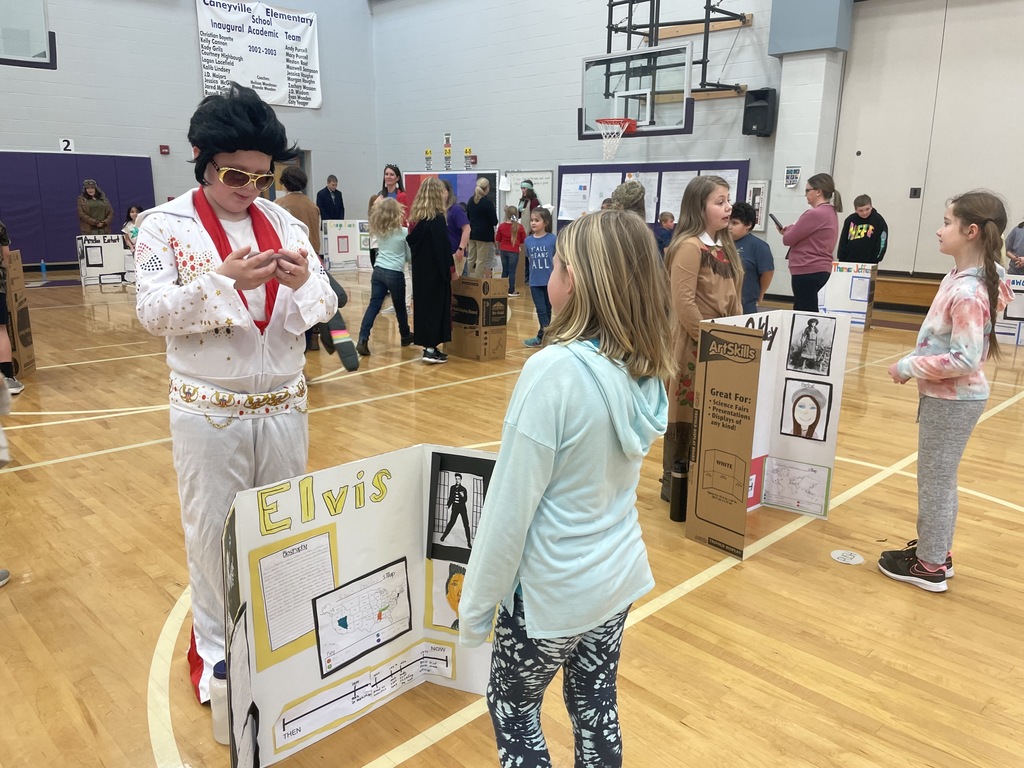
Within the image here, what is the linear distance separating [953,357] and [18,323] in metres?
6.34

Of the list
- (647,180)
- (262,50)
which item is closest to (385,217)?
(647,180)

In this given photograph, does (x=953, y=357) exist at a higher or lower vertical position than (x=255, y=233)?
lower

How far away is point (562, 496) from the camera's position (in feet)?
4.39

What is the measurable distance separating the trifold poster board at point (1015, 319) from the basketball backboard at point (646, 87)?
15.4 ft

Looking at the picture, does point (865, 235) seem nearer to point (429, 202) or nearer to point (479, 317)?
point (479, 317)

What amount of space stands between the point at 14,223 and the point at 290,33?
6453 millimetres

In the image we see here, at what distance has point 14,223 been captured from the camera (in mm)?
12719

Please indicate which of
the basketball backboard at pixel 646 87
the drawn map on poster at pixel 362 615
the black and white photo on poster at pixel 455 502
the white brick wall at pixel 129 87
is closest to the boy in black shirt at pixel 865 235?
the basketball backboard at pixel 646 87

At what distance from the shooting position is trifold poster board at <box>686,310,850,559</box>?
304 centimetres

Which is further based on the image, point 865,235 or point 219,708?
point 865,235

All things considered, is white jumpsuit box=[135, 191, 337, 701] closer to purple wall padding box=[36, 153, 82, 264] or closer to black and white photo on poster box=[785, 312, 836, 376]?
black and white photo on poster box=[785, 312, 836, 376]

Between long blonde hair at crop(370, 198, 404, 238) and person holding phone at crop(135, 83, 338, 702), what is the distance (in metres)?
4.79

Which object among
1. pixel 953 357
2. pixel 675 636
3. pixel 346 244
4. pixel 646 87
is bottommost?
pixel 675 636

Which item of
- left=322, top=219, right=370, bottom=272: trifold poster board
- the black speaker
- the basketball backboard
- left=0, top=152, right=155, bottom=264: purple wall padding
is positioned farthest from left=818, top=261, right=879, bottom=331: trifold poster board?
left=0, top=152, right=155, bottom=264: purple wall padding
